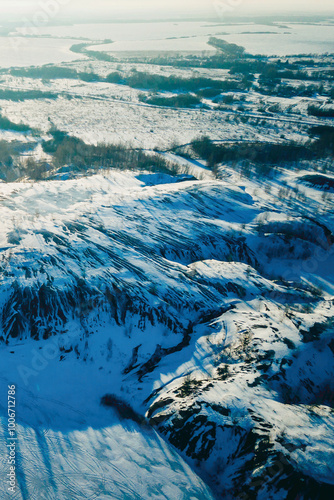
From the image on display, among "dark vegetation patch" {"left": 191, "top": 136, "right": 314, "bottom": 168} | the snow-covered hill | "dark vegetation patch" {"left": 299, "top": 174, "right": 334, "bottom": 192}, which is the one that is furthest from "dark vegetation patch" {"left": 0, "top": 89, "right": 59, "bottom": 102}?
"dark vegetation patch" {"left": 299, "top": 174, "right": 334, "bottom": 192}

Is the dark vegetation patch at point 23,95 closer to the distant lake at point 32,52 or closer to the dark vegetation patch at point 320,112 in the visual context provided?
the distant lake at point 32,52

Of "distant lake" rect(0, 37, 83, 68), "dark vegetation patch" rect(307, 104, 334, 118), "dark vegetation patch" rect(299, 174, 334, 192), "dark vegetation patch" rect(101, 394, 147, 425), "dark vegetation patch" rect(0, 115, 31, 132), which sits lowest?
"dark vegetation patch" rect(101, 394, 147, 425)

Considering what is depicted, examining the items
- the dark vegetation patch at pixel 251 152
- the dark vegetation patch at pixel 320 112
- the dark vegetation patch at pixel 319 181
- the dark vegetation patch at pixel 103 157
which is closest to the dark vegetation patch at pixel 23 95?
the dark vegetation patch at pixel 103 157

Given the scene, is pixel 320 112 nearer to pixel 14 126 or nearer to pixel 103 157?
pixel 103 157

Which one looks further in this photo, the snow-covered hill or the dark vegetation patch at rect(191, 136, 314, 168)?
the dark vegetation patch at rect(191, 136, 314, 168)

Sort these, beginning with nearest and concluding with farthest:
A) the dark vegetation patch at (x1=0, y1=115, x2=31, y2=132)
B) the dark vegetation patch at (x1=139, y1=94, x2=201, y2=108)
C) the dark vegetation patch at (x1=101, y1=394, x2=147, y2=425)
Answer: the dark vegetation patch at (x1=101, y1=394, x2=147, y2=425) < the dark vegetation patch at (x1=0, y1=115, x2=31, y2=132) < the dark vegetation patch at (x1=139, y1=94, x2=201, y2=108)

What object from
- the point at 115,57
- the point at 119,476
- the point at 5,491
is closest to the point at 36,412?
the point at 5,491

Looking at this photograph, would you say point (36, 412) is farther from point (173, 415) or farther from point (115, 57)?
point (115, 57)

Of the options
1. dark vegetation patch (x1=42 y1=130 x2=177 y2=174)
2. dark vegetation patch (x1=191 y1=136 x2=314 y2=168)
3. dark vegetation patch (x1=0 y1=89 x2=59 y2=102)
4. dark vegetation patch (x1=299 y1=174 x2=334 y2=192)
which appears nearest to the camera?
dark vegetation patch (x1=299 y1=174 x2=334 y2=192)

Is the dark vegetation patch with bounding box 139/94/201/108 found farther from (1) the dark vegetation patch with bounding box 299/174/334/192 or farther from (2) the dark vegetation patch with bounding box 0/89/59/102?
(1) the dark vegetation patch with bounding box 299/174/334/192
